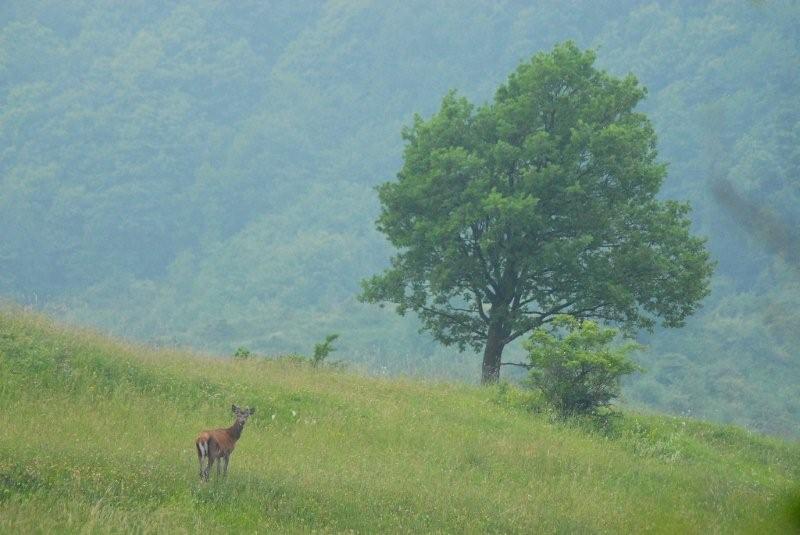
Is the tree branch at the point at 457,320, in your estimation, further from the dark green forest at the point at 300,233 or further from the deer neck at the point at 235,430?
the dark green forest at the point at 300,233

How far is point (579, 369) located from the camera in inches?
811

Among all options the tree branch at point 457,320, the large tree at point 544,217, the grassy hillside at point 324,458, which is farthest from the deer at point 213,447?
the tree branch at point 457,320

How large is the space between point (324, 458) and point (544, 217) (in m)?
15.1

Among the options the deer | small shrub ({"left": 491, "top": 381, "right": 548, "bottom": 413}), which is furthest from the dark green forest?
the deer

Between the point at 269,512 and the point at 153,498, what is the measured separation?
4.55ft

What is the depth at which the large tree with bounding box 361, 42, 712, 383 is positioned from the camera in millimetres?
27328

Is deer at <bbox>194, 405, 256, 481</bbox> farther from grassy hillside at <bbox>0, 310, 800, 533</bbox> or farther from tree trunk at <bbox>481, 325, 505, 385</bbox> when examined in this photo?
tree trunk at <bbox>481, 325, 505, 385</bbox>

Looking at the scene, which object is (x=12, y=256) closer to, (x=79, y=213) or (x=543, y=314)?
(x=79, y=213)

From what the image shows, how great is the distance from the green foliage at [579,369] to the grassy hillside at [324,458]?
77cm

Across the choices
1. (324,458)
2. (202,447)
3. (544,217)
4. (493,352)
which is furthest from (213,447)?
(544,217)

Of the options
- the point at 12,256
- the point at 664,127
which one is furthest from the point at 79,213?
the point at 664,127

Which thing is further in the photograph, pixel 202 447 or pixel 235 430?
pixel 235 430

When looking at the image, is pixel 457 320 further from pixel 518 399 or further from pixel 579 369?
pixel 579 369

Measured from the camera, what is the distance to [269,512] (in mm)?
11281
